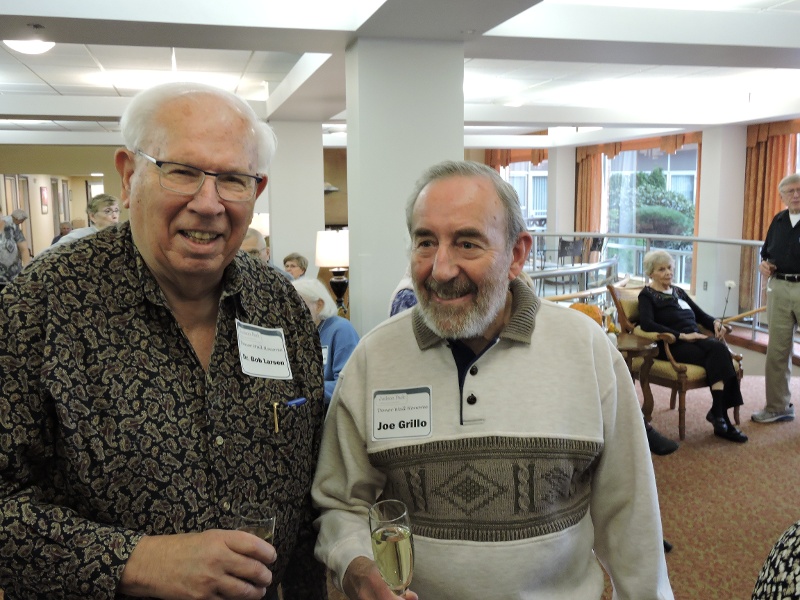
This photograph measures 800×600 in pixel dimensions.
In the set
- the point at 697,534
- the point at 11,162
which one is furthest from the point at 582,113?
the point at 11,162

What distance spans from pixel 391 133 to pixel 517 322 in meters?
3.51

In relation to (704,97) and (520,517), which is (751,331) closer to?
(704,97)

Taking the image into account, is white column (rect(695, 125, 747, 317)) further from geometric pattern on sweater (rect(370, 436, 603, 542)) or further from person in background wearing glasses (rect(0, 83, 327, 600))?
person in background wearing glasses (rect(0, 83, 327, 600))

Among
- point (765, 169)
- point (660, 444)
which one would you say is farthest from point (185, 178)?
point (765, 169)

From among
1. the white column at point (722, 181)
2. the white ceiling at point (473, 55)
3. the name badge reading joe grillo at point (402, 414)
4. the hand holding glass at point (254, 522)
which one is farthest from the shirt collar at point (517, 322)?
the white column at point (722, 181)

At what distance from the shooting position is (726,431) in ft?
18.2

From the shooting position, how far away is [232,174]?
1.34 meters

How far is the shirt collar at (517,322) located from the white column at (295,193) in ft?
24.3

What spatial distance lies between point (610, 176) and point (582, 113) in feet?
15.6

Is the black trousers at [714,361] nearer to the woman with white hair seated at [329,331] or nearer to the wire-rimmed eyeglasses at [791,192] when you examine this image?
the wire-rimmed eyeglasses at [791,192]

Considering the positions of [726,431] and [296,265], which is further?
[296,265]

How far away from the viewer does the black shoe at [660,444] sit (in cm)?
521

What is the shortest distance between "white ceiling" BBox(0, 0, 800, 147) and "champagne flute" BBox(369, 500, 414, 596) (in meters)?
3.30

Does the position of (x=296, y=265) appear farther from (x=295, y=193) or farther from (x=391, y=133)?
(x=391, y=133)
